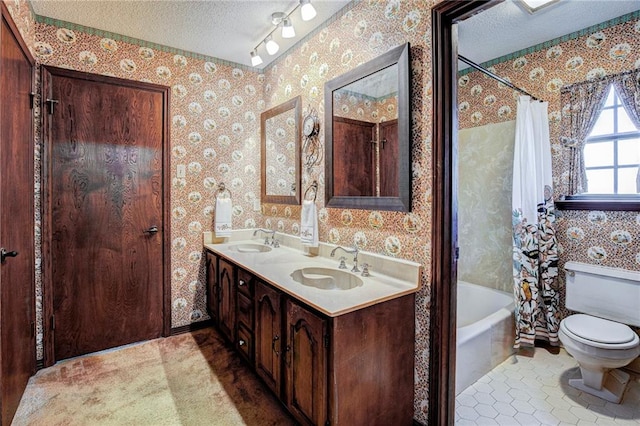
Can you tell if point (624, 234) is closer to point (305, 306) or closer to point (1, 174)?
point (305, 306)

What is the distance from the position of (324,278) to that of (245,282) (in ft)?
1.72

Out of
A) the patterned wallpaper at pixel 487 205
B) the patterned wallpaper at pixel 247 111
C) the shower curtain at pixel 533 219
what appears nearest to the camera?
the patterned wallpaper at pixel 247 111

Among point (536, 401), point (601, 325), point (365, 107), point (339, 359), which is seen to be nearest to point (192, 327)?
point (339, 359)

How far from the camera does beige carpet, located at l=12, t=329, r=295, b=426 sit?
1.71 metres

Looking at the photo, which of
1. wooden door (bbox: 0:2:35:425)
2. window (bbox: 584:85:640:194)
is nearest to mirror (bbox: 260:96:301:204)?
wooden door (bbox: 0:2:35:425)

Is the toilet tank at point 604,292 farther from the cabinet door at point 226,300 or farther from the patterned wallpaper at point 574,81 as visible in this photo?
the cabinet door at point 226,300

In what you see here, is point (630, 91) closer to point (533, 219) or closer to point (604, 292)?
point (533, 219)

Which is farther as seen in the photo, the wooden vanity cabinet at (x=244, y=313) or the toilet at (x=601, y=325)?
the wooden vanity cabinet at (x=244, y=313)

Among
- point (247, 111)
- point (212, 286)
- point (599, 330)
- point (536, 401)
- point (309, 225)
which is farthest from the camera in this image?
point (247, 111)

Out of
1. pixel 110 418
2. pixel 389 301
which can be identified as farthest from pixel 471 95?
pixel 110 418

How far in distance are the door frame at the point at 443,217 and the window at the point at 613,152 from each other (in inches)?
64.2

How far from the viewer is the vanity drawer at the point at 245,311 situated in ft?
6.48

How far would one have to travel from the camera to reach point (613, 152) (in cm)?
229

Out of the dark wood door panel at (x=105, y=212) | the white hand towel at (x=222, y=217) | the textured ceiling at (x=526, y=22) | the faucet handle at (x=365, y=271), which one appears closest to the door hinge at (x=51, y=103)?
the dark wood door panel at (x=105, y=212)
